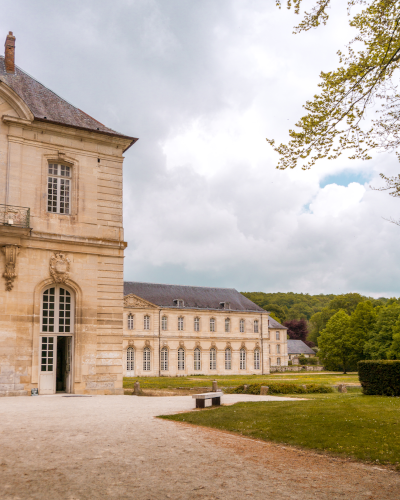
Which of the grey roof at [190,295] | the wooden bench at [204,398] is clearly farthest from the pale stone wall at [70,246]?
the grey roof at [190,295]

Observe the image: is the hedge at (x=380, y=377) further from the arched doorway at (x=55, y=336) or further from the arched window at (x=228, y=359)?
the arched window at (x=228, y=359)

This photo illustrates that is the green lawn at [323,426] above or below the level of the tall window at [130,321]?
below

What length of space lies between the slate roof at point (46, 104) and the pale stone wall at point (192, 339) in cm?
3288

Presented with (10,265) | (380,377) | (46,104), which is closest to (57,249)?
(10,265)

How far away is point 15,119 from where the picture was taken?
1722 cm

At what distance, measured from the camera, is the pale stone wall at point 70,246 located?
16.3m

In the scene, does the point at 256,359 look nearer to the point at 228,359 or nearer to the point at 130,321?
the point at 228,359

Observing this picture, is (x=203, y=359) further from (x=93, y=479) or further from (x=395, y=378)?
(x=93, y=479)

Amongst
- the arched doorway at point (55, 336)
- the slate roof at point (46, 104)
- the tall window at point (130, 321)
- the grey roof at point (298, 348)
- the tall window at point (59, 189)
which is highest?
the slate roof at point (46, 104)

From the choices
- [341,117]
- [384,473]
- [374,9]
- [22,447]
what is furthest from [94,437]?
[374,9]

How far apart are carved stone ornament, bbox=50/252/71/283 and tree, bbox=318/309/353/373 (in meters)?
38.8

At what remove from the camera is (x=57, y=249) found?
17516 millimetres

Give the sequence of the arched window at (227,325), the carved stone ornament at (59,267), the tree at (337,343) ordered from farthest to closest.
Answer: the arched window at (227,325) → the tree at (337,343) → the carved stone ornament at (59,267)

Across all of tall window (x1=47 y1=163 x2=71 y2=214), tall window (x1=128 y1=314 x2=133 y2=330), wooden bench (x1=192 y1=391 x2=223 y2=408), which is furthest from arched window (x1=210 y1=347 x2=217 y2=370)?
wooden bench (x1=192 y1=391 x2=223 y2=408)
